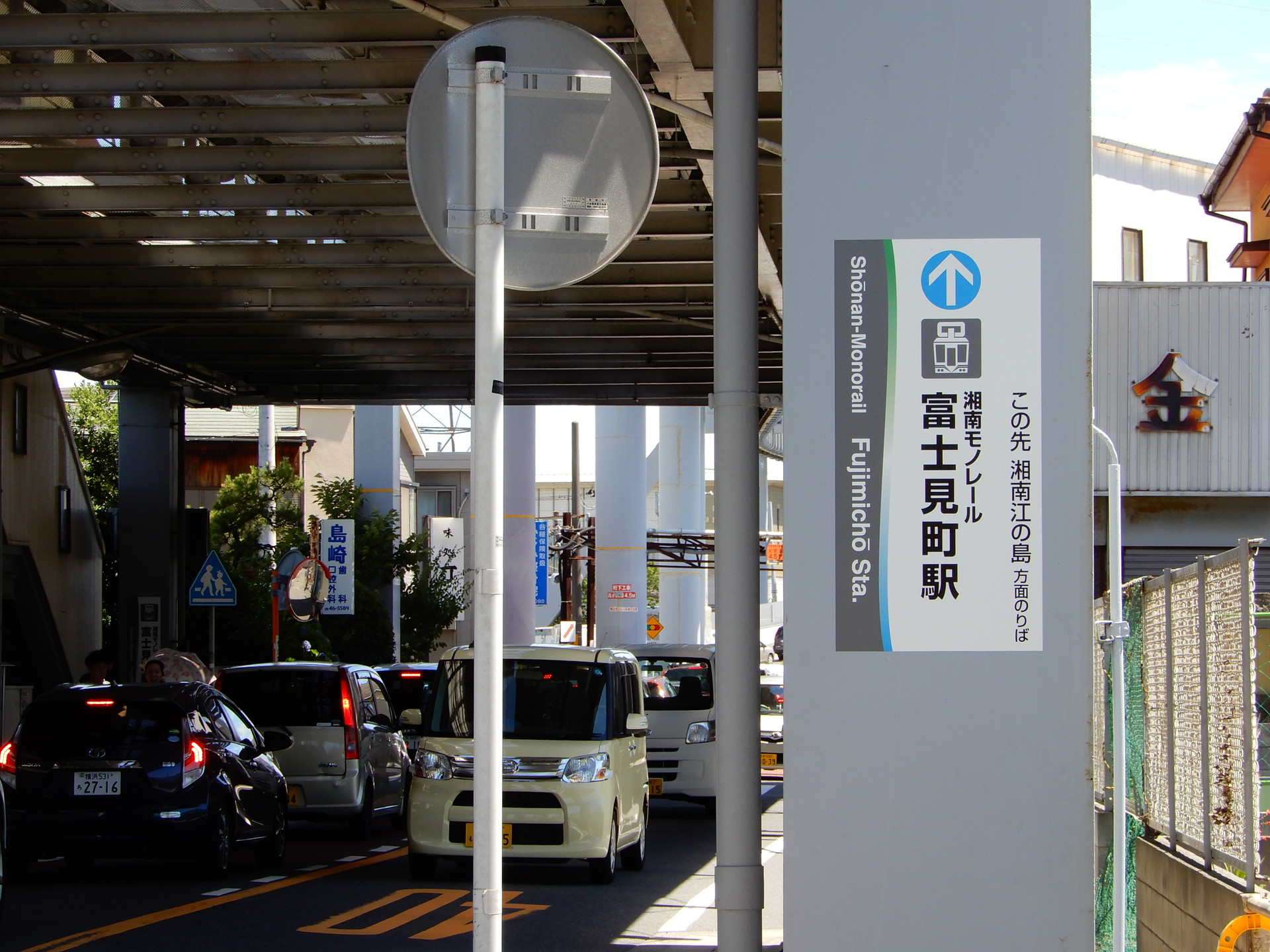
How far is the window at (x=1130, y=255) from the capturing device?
3603 centimetres

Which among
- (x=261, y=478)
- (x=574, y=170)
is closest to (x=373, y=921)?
(x=574, y=170)

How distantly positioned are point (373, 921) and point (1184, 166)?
33.5 metres

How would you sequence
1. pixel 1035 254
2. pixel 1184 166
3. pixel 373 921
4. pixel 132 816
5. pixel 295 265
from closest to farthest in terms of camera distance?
pixel 1035 254
pixel 373 921
pixel 132 816
pixel 295 265
pixel 1184 166

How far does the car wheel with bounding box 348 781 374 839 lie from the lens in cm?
1620

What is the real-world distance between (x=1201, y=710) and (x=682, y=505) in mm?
55481

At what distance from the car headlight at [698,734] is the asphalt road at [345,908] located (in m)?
3.39

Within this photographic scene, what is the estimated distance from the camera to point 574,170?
440cm

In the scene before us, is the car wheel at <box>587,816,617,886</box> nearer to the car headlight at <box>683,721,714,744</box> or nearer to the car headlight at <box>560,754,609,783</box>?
the car headlight at <box>560,754,609,783</box>

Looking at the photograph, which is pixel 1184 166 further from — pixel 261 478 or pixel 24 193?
pixel 24 193

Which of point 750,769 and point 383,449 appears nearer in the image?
point 750,769

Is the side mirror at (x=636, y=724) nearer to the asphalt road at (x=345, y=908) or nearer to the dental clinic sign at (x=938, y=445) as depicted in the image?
the asphalt road at (x=345, y=908)

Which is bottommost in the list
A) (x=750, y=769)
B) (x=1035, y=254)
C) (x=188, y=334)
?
(x=750, y=769)

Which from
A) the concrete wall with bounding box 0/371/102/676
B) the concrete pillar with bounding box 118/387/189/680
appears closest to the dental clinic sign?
the concrete wall with bounding box 0/371/102/676

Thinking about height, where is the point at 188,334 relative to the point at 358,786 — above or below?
above
